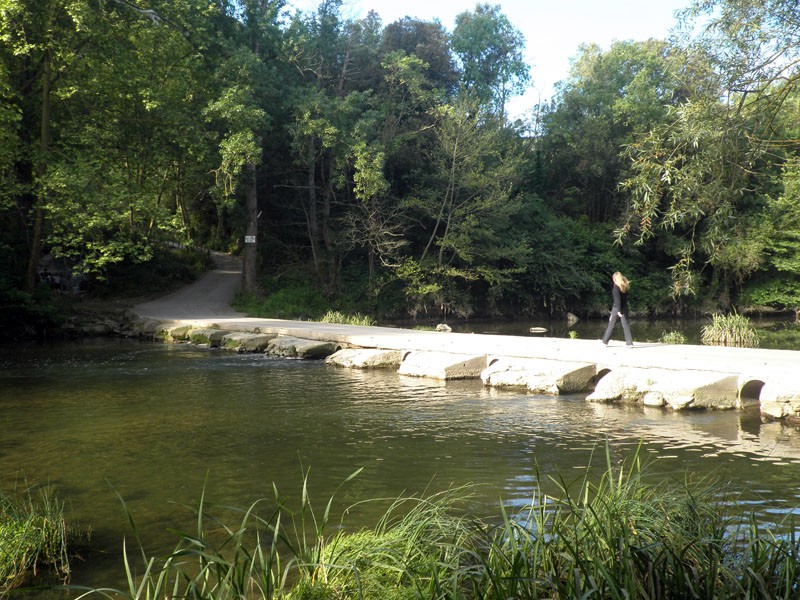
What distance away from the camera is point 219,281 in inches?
1220

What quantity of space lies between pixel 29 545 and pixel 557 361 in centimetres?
944

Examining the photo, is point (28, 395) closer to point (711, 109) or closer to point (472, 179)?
point (711, 109)

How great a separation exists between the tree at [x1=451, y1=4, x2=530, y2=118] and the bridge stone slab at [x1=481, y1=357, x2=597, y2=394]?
35.0 meters

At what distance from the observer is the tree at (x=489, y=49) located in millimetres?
45987

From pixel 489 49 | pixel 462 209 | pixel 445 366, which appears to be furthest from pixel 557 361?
pixel 489 49

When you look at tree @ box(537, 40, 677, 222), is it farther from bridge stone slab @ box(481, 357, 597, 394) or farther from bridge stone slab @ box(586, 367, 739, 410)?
bridge stone slab @ box(586, 367, 739, 410)

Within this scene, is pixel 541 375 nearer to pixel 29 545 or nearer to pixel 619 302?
pixel 619 302

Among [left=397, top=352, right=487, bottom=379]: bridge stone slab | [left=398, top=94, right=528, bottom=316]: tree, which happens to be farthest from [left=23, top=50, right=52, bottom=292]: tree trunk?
[left=398, top=94, right=528, bottom=316]: tree

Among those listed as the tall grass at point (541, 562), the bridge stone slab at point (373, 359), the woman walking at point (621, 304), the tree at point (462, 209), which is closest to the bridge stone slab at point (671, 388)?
the woman walking at point (621, 304)

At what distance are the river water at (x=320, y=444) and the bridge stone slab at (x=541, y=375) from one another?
0.34 meters

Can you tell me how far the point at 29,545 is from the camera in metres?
4.75

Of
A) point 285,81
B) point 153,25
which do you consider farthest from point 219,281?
point 153,25

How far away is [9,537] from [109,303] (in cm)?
2306

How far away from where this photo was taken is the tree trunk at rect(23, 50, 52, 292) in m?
19.8
